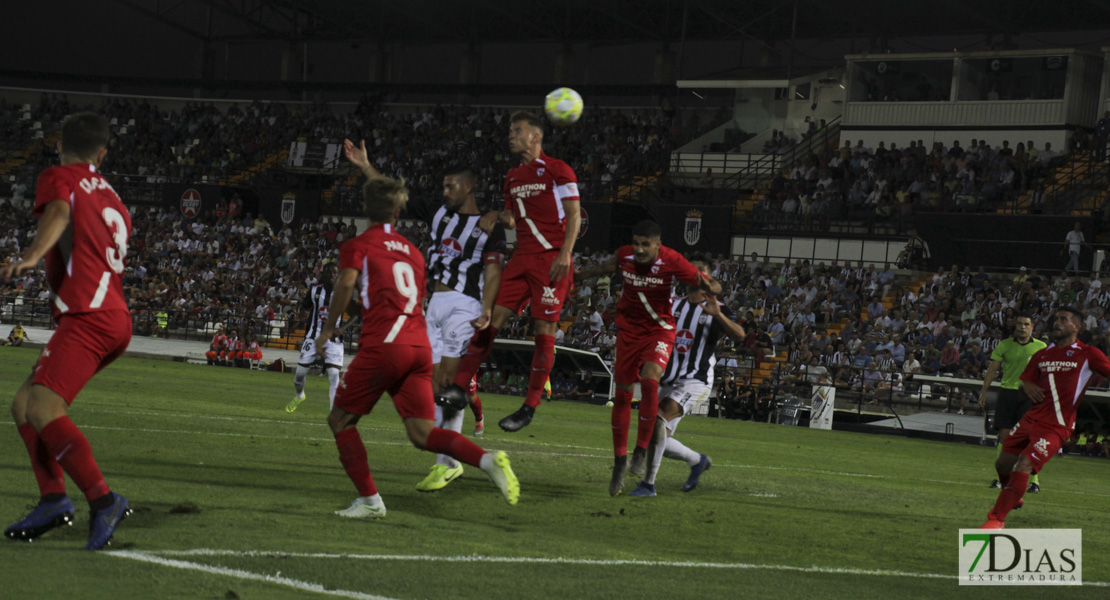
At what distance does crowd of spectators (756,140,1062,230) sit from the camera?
113 ft

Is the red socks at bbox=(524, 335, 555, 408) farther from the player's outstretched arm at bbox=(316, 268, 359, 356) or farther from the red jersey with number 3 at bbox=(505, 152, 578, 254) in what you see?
the player's outstretched arm at bbox=(316, 268, 359, 356)

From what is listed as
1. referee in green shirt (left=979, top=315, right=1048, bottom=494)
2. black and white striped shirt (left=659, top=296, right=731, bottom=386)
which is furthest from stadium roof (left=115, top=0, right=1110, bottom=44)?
black and white striped shirt (left=659, top=296, right=731, bottom=386)

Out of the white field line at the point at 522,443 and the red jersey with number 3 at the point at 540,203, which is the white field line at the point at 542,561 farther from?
the white field line at the point at 522,443

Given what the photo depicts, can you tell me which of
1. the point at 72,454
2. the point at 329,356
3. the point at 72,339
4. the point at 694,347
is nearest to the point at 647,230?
the point at 694,347

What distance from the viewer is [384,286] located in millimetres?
7715

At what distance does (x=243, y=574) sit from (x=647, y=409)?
5.05 metres

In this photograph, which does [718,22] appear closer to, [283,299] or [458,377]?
[283,299]

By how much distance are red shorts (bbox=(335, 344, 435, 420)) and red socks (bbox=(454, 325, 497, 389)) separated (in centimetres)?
234

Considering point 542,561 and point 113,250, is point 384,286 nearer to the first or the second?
point 113,250

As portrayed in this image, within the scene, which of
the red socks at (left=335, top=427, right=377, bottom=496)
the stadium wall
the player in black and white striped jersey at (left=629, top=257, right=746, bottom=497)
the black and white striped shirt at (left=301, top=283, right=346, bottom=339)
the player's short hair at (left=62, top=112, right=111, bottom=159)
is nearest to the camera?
the player's short hair at (left=62, top=112, right=111, bottom=159)

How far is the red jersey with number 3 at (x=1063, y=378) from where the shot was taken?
10.6 m

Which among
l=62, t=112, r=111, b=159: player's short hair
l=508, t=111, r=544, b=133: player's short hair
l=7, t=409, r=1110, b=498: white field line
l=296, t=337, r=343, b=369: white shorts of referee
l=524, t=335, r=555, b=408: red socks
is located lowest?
l=7, t=409, r=1110, b=498: white field line

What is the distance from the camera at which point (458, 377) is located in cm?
1043

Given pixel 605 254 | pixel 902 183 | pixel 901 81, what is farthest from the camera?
pixel 901 81
